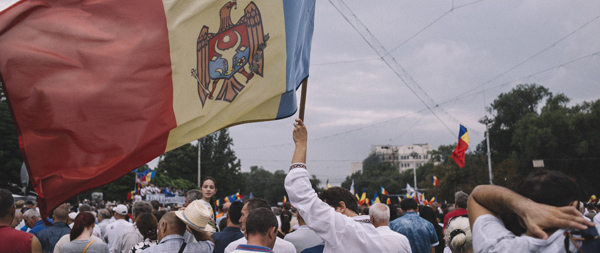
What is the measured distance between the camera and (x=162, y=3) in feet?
15.9

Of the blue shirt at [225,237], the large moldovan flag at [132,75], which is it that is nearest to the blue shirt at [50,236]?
the blue shirt at [225,237]

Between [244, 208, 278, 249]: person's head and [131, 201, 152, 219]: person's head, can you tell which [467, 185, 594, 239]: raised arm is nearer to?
[244, 208, 278, 249]: person's head

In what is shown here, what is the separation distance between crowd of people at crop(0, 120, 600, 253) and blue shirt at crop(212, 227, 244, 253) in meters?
0.01

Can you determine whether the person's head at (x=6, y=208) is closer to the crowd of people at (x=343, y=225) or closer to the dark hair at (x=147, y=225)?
the crowd of people at (x=343, y=225)

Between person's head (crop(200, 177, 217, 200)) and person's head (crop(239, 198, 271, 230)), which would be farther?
person's head (crop(200, 177, 217, 200))

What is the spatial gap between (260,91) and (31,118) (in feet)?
7.20

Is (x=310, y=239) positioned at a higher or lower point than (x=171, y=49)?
lower

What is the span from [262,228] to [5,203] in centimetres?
271

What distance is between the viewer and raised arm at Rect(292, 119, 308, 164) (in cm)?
348

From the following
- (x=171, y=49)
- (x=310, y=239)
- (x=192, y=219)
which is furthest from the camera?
(x=310, y=239)

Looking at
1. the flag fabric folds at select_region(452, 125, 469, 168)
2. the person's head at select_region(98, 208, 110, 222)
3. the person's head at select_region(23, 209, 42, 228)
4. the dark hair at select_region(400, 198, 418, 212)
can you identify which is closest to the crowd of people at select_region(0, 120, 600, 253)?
the dark hair at select_region(400, 198, 418, 212)

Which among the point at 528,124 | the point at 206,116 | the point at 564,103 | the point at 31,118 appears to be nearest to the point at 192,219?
the point at 206,116

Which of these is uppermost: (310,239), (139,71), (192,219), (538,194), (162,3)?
(162,3)

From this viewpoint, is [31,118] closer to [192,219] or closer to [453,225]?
[192,219]
